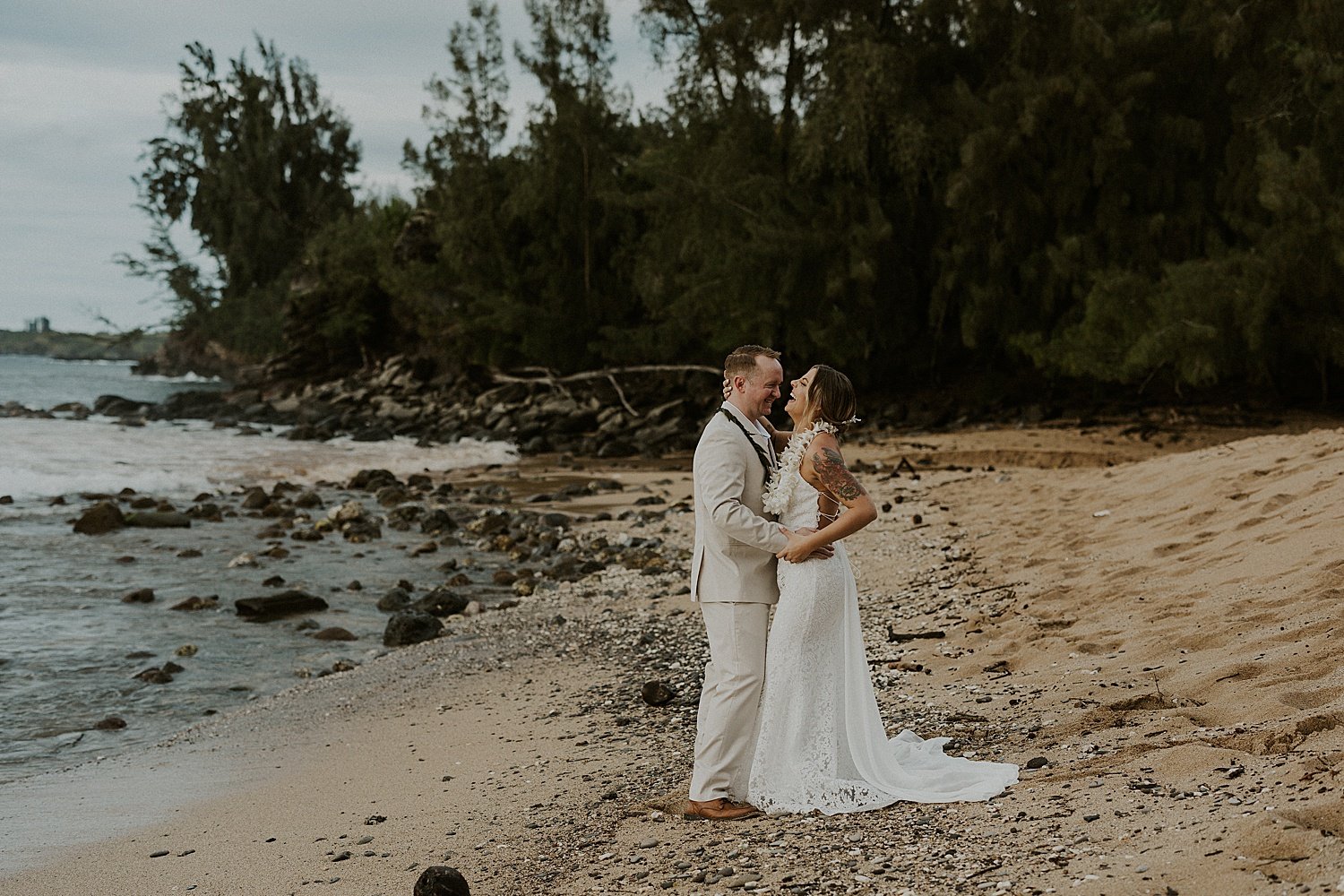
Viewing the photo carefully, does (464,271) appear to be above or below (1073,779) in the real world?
above

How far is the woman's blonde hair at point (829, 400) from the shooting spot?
498 cm

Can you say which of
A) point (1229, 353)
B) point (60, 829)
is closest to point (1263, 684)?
point (60, 829)

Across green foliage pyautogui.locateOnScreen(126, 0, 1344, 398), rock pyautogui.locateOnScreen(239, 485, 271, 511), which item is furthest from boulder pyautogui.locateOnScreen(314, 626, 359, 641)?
green foliage pyautogui.locateOnScreen(126, 0, 1344, 398)

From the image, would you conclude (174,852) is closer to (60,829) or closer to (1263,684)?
(60,829)

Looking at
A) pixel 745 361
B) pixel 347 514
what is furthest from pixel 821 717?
pixel 347 514

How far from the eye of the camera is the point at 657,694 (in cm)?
676

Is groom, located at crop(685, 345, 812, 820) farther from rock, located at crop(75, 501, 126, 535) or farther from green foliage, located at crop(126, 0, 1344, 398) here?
green foliage, located at crop(126, 0, 1344, 398)

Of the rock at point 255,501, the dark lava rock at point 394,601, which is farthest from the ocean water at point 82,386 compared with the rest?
the dark lava rock at point 394,601

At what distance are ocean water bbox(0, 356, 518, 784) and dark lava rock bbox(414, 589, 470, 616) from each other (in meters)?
0.42

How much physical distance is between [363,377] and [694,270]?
1695 cm

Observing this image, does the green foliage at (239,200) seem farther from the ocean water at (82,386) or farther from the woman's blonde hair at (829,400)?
the woman's blonde hair at (829,400)

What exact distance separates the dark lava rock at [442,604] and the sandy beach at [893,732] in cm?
61

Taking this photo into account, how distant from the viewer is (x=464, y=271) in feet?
108

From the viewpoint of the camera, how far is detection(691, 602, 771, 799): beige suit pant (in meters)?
4.82
